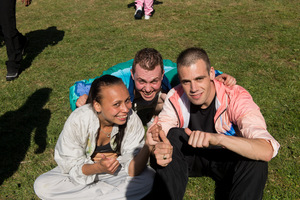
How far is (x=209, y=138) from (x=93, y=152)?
1588 millimetres

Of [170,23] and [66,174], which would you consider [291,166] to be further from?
[170,23]

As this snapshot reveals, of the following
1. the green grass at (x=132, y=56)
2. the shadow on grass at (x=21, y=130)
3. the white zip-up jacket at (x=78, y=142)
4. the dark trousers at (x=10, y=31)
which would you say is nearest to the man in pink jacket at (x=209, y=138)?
the green grass at (x=132, y=56)

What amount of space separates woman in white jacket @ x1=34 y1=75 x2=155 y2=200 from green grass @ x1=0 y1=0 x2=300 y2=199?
721mm

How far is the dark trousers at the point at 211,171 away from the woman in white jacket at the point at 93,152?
38cm

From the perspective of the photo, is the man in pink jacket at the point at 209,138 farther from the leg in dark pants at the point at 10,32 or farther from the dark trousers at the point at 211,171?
the leg in dark pants at the point at 10,32

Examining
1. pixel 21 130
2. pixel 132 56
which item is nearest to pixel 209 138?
pixel 21 130

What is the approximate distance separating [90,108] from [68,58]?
16.1 ft

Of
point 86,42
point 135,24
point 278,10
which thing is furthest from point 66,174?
point 278,10

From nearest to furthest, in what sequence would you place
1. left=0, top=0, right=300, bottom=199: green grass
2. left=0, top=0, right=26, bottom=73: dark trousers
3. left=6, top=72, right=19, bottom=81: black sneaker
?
left=0, top=0, right=300, bottom=199: green grass < left=0, top=0, right=26, bottom=73: dark trousers < left=6, top=72, right=19, bottom=81: black sneaker

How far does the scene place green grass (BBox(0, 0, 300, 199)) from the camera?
13.9ft

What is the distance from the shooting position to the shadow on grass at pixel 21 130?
171 inches

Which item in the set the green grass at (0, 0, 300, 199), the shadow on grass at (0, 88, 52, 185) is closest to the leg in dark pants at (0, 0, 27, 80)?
the green grass at (0, 0, 300, 199)

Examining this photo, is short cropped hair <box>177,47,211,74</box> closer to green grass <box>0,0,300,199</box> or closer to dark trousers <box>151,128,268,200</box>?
dark trousers <box>151,128,268,200</box>

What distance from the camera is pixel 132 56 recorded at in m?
7.79
